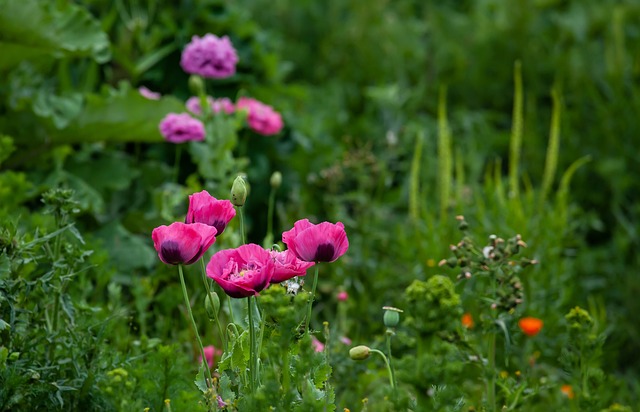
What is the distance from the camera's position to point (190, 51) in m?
2.65

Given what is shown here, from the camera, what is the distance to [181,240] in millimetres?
1391

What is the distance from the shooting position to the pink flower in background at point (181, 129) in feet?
8.18

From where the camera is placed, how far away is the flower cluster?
1387 mm

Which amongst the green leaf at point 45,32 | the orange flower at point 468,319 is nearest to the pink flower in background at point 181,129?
the green leaf at point 45,32

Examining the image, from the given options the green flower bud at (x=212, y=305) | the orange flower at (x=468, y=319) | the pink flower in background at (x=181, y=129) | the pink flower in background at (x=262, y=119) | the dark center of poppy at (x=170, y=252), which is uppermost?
the dark center of poppy at (x=170, y=252)

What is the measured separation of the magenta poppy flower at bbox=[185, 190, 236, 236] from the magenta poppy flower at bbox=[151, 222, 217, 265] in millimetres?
87

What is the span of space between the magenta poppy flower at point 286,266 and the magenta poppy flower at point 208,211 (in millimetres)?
109

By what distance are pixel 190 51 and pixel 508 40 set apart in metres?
2.13

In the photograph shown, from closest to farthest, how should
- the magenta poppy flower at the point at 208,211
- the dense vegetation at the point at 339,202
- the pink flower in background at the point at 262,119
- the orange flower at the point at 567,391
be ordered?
the magenta poppy flower at the point at 208,211 → the dense vegetation at the point at 339,202 → the orange flower at the point at 567,391 → the pink flower in background at the point at 262,119

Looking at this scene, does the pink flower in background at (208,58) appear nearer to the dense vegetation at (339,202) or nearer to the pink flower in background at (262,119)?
the dense vegetation at (339,202)

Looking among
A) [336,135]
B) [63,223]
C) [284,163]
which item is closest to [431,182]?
[336,135]

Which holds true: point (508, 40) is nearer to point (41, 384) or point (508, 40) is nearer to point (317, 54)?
point (317, 54)

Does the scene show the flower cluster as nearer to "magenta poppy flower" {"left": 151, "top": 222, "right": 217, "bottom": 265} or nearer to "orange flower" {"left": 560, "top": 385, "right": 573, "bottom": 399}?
"magenta poppy flower" {"left": 151, "top": 222, "right": 217, "bottom": 265}

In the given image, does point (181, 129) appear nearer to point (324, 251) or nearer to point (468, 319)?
point (468, 319)
